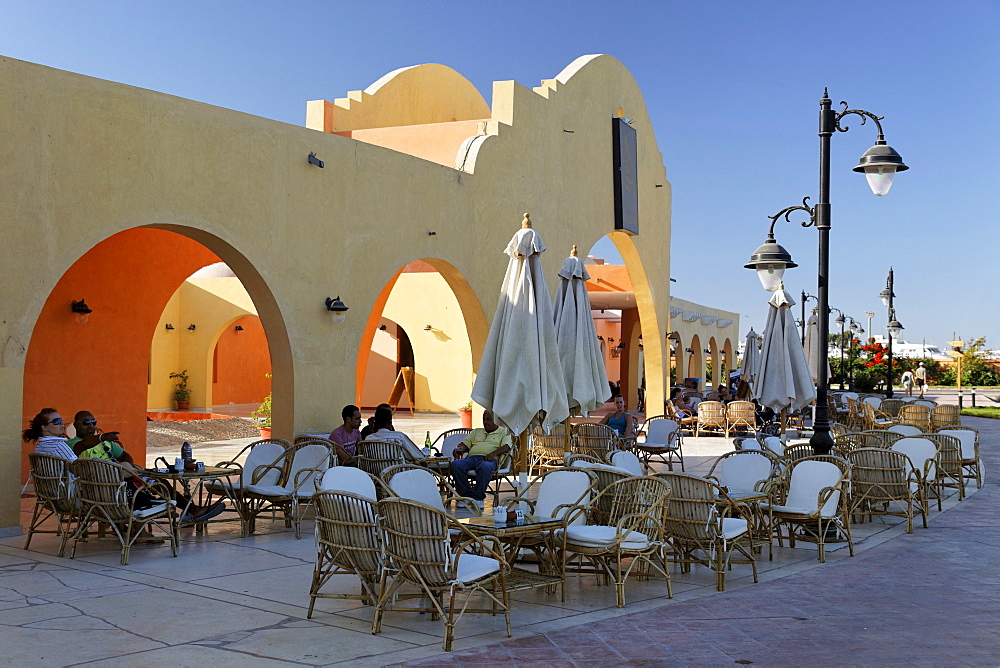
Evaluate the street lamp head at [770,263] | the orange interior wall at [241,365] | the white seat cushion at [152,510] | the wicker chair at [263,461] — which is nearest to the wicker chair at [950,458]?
the street lamp head at [770,263]

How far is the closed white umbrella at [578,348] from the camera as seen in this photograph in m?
10.1

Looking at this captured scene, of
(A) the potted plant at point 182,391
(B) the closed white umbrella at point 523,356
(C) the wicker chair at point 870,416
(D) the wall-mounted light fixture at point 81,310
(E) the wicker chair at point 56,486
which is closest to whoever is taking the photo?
(E) the wicker chair at point 56,486

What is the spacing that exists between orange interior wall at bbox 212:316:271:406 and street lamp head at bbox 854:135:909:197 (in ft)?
73.6

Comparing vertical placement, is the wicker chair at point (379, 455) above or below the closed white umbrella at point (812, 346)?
below

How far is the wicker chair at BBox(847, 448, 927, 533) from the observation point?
895 cm

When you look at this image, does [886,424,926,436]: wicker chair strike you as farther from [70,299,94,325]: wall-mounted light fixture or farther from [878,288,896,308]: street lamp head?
[878,288,896,308]: street lamp head

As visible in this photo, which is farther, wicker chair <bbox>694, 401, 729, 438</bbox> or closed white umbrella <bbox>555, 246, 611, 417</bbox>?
wicker chair <bbox>694, 401, 729, 438</bbox>

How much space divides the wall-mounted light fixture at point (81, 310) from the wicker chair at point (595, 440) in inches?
245

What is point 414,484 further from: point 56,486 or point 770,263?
point 770,263

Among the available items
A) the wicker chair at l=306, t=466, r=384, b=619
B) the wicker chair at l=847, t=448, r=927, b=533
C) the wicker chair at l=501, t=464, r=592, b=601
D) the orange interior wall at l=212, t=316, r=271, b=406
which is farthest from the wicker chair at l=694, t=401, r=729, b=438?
the orange interior wall at l=212, t=316, r=271, b=406

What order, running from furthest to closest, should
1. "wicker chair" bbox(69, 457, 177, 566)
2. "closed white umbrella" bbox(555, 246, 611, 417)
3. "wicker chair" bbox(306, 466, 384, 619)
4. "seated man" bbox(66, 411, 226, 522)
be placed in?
"closed white umbrella" bbox(555, 246, 611, 417), "seated man" bbox(66, 411, 226, 522), "wicker chair" bbox(69, 457, 177, 566), "wicker chair" bbox(306, 466, 384, 619)

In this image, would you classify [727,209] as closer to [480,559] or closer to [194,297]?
[194,297]

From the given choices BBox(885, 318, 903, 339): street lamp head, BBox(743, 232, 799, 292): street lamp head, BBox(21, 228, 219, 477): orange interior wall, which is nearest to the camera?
BBox(743, 232, 799, 292): street lamp head

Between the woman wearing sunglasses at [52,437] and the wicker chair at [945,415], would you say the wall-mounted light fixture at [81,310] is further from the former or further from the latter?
the wicker chair at [945,415]
